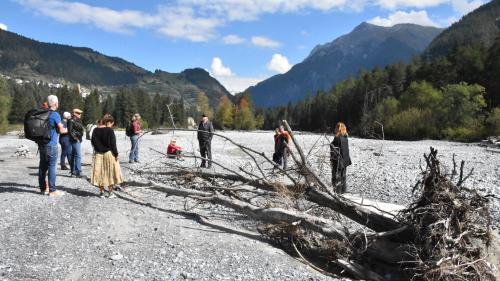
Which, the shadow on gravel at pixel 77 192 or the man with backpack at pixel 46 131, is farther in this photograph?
the shadow on gravel at pixel 77 192

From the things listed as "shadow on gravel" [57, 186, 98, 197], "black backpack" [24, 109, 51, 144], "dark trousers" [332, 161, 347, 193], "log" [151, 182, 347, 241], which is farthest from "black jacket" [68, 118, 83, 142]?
"dark trousers" [332, 161, 347, 193]

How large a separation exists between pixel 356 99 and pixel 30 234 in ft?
349

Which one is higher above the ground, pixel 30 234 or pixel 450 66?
pixel 450 66

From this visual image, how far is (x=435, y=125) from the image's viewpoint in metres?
63.6

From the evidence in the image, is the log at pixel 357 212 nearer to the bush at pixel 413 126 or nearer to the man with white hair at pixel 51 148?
the man with white hair at pixel 51 148

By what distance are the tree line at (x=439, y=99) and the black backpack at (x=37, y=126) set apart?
24485 millimetres

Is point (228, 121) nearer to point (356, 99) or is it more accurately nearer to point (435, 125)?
point (356, 99)

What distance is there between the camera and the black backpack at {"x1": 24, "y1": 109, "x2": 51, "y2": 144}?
1037 cm

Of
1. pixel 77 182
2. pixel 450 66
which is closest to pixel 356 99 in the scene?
pixel 450 66

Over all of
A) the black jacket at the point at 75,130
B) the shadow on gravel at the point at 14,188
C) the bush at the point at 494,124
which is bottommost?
the shadow on gravel at the point at 14,188

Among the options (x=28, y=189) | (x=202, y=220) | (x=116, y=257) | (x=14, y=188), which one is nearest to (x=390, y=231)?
(x=202, y=220)

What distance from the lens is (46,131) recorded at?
34.5 ft

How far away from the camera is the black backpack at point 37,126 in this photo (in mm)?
10367

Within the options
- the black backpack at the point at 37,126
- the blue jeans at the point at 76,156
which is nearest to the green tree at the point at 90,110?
the blue jeans at the point at 76,156
